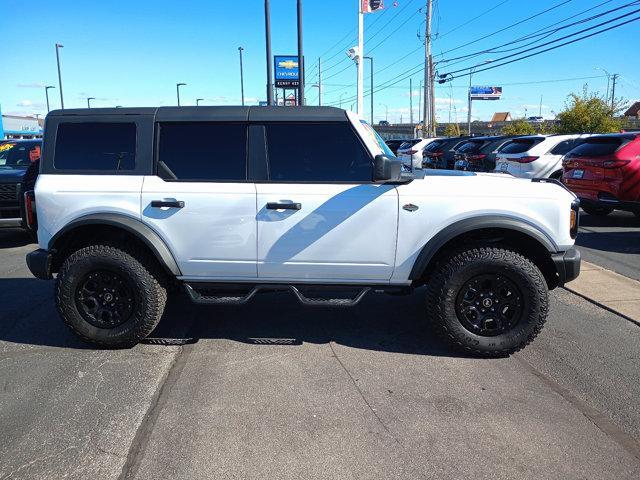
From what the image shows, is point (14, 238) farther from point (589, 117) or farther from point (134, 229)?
point (589, 117)

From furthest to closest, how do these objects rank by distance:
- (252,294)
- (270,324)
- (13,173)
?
1. (13,173)
2. (270,324)
3. (252,294)

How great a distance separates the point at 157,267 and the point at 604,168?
26.5 feet

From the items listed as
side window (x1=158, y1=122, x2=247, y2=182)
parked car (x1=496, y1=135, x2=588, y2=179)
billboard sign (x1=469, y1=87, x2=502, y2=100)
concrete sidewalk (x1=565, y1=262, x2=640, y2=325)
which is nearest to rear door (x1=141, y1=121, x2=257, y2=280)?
side window (x1=158, y1=122, x2=247, y2=182)

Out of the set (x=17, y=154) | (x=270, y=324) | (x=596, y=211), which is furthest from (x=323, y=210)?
(x=596, y=211)

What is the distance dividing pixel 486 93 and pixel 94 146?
11800 cm

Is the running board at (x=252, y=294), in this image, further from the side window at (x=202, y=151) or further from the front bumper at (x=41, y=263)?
the front bumper at (x=41, y=263)

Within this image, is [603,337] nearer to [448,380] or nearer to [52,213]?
[448,380]

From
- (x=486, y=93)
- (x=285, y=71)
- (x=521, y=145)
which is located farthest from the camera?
(x=486, y=93)

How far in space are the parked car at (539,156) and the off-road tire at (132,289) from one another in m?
9.98

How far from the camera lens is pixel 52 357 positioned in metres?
4.21

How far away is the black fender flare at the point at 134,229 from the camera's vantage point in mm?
4066

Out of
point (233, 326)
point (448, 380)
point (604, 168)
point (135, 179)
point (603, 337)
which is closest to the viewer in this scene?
point (448, 380)

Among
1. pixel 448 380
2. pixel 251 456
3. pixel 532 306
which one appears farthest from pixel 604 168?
pixel 251 456

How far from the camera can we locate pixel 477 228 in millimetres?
3914
